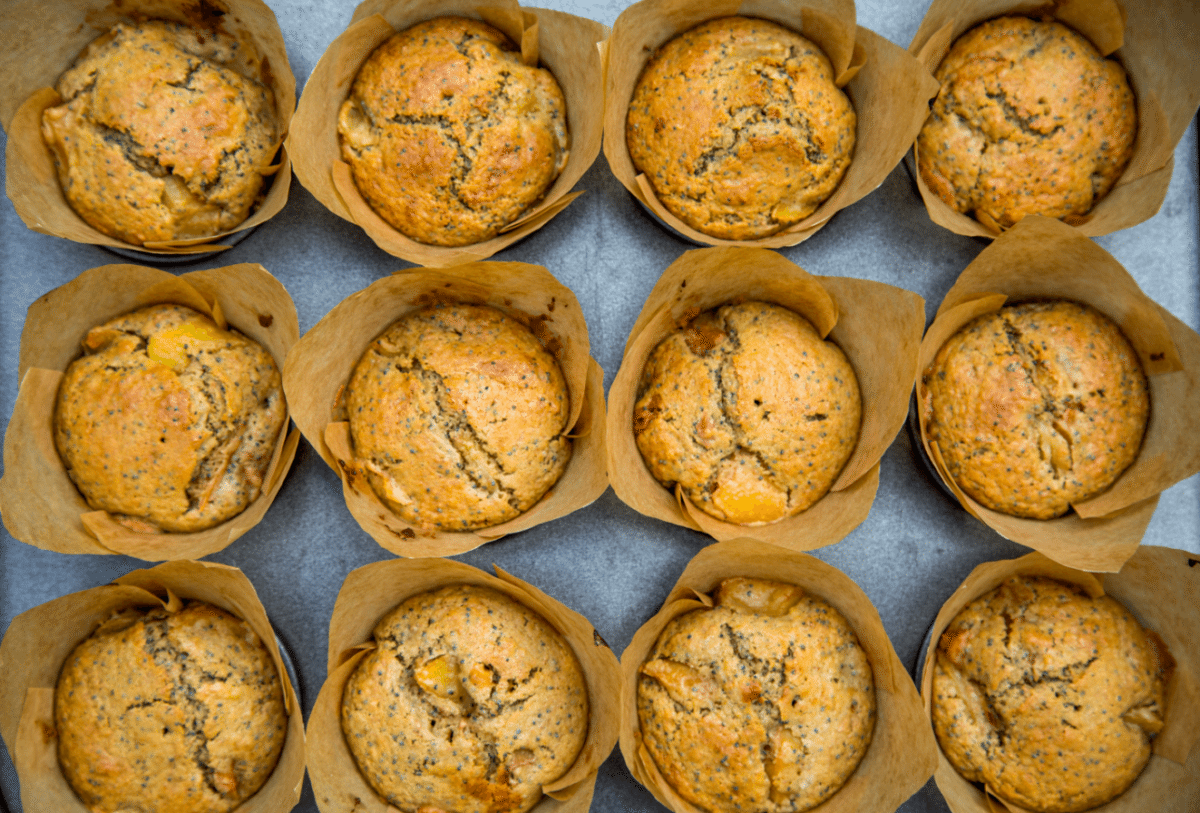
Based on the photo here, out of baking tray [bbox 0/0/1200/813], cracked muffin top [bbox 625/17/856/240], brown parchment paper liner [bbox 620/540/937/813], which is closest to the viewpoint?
brown parchment paper liner [bbox 620/540/937/813]

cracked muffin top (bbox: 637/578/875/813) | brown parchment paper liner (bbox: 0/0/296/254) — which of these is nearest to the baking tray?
brown parchment paper liner (bbox: 0/0/296/254)

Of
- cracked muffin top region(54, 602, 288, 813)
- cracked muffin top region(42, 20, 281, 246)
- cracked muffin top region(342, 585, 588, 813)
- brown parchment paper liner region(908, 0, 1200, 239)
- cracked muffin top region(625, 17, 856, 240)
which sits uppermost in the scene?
brown parchment paper liner region(908, 0, 1200, 239)

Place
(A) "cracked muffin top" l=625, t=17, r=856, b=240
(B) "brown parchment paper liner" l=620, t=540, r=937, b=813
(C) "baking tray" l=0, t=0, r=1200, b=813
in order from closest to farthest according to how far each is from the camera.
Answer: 1. (B) "brown parchment paper liner" l=620, t=540, r=937, b=813
2. (A) "cracked muffin top" l=625, t=17, r=856, b=240
3. (C) "baking tray" l=0, t=0, r=1200, b=813

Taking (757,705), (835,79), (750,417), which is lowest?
(757,705)

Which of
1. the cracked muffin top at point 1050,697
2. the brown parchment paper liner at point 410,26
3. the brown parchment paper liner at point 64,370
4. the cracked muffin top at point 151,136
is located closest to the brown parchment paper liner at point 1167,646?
the cracked muffin top at point 1050,697

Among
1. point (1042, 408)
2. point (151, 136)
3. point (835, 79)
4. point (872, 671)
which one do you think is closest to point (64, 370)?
point (151, 136)

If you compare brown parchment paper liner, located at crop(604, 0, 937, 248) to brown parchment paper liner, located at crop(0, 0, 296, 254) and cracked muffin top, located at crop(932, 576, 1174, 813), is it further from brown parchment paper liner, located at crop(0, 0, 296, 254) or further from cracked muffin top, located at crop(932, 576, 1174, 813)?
cracked muffin top, located at crop(932, 576, 1174, 813)

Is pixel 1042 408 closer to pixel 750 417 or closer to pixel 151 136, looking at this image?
pixel 750 417
